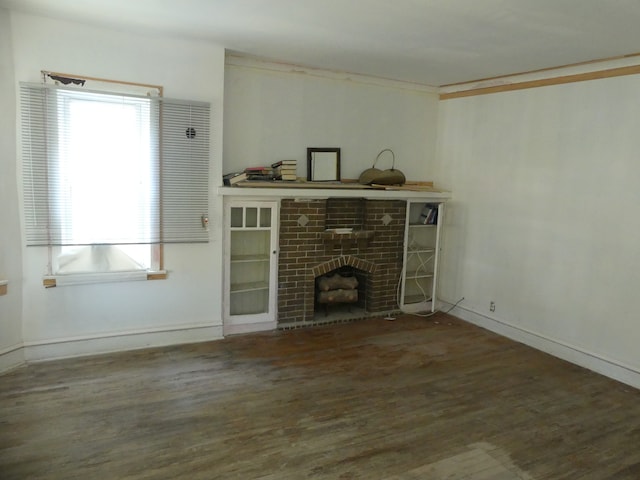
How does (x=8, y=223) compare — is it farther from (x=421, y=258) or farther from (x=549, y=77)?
(x=549, y=77)

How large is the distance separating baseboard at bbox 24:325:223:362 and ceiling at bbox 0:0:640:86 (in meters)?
2.67

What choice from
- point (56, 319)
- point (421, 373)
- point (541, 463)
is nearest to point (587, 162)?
point (421, 373)

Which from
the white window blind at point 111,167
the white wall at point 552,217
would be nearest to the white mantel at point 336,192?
the white window blind at point 111,167

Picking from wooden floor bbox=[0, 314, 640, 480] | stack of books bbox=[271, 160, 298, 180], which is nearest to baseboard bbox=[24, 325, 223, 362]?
wooden floor bbox=[0, 314, 640, 480]

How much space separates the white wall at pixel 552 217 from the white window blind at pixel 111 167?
3135 millimetres

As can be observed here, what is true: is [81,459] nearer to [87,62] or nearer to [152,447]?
[152,447]

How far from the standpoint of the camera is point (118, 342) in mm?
4145

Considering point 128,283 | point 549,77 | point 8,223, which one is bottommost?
point 128,283

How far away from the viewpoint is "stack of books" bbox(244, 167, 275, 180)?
464 centimetres

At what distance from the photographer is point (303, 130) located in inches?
200

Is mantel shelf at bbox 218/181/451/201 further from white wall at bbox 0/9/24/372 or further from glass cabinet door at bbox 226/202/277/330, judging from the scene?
white wall at bbox 0/9/24/372

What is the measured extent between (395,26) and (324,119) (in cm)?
188

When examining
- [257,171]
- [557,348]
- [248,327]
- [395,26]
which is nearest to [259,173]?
[257,171]

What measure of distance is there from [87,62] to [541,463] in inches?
176
